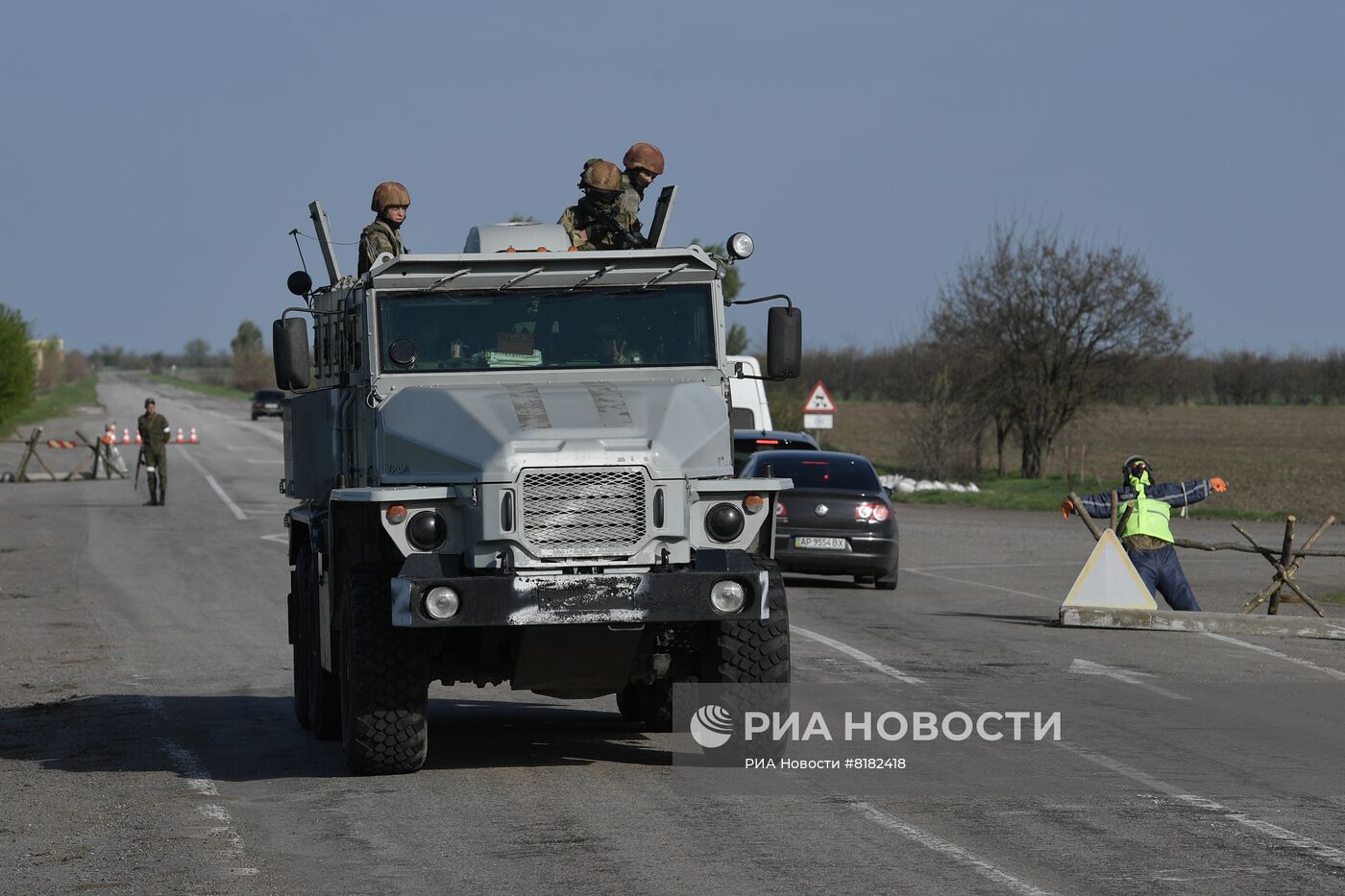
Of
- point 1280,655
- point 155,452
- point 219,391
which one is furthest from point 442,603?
point 219,391

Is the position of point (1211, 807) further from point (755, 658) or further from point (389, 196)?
point (389, 196)

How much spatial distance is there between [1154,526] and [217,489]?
28971 millimetres

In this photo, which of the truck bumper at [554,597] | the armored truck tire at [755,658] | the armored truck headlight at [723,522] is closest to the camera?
the truck bumper at [554,597]

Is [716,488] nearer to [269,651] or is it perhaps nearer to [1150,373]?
[269,651]

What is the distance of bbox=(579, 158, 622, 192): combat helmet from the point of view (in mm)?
11125

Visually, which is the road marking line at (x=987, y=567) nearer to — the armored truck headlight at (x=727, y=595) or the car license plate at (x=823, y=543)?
the car license plate at (x=823, y=543)

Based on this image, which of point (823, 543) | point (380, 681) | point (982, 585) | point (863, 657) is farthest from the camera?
point (982, 585)

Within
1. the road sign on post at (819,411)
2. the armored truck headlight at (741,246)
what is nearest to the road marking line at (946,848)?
the armored truck headlight at (741,246)

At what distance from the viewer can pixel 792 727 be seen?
11023 mm

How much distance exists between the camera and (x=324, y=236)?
454 inches

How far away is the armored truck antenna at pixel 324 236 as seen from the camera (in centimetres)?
1137

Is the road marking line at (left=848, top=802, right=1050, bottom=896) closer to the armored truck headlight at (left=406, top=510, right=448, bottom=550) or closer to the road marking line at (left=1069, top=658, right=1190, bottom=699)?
the armored truck headlight at (left=406, top=510, right=448, bottom=550)

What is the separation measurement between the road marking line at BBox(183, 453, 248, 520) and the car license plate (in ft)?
50.1

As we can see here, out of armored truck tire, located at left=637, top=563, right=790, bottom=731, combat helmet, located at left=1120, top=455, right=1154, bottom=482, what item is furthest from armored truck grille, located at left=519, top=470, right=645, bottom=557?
combat helmet, located at left=1120, top=455, right=1154, bottom=482
